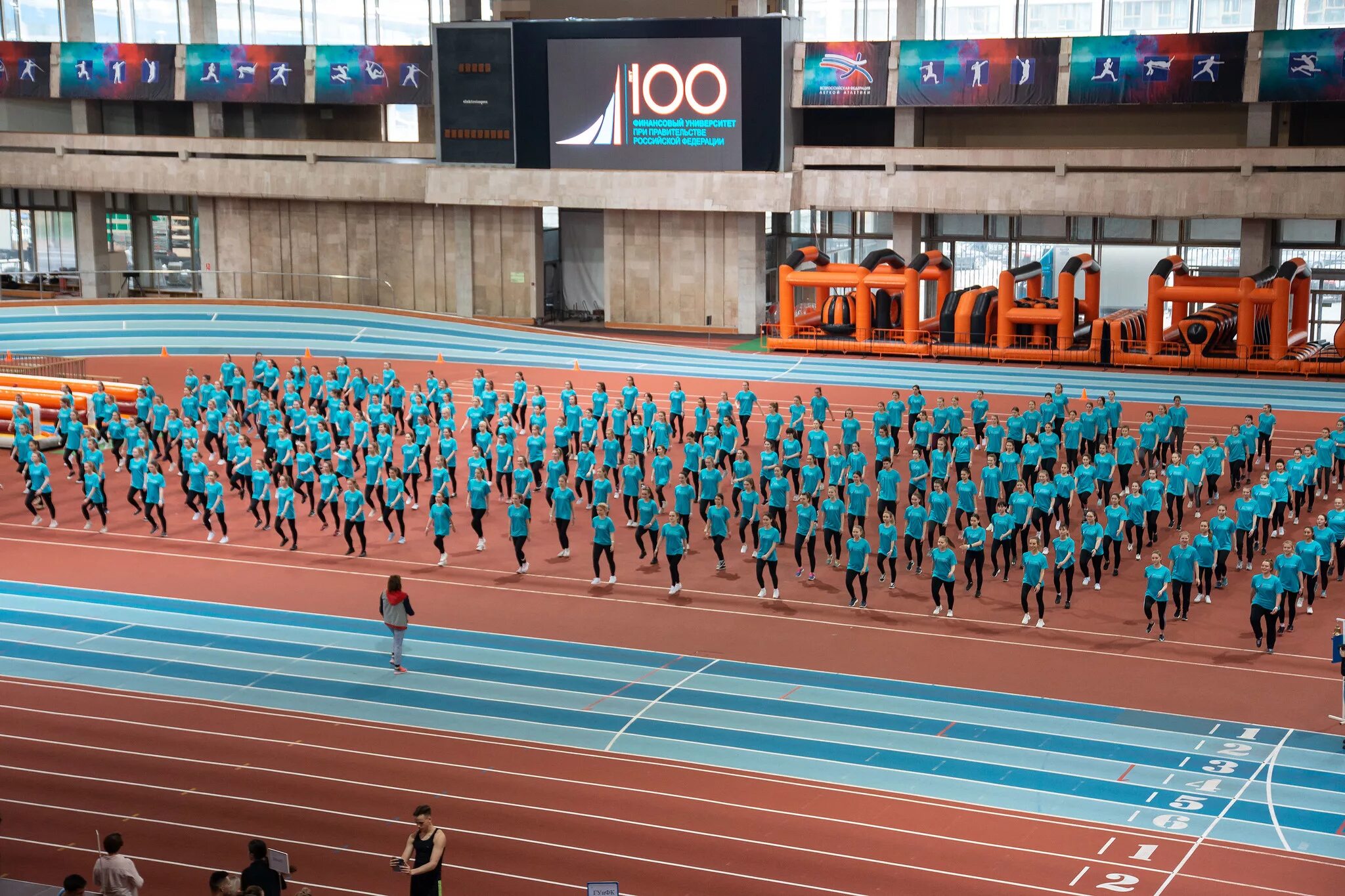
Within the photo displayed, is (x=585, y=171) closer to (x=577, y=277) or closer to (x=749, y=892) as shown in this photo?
(x=577, y=277)

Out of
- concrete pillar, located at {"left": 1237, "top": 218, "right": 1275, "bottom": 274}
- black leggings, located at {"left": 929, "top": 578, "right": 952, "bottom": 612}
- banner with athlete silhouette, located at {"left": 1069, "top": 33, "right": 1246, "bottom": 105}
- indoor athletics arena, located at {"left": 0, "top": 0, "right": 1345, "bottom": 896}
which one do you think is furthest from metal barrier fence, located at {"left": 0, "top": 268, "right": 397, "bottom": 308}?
black leggings, located at {"left": 929, "top": 578, "right": 952, "bottom": 612}

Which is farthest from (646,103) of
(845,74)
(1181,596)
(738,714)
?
(738,714)

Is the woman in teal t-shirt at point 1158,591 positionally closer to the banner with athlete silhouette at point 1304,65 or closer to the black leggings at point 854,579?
the black leggings at point 854,579

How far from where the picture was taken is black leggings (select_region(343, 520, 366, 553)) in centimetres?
2094

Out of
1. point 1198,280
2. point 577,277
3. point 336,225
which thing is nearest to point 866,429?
point 1198,280

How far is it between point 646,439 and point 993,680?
976 cm

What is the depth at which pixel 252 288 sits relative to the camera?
45.4 metres

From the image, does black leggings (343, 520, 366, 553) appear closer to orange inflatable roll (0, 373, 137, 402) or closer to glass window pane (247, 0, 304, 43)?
orange inflatable roll (0, 373, 137, 402)

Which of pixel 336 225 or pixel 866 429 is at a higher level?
pixel 336 225

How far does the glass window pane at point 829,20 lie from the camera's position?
4078cm

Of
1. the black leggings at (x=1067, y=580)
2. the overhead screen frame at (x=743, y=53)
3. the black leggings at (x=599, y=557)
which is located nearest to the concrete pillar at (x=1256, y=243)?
the overhead screen frame at (x=743, y=53)

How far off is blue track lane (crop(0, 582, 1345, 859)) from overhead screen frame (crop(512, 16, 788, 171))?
78.8ft

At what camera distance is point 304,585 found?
1984 cm

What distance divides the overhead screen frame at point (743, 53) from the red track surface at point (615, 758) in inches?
792
